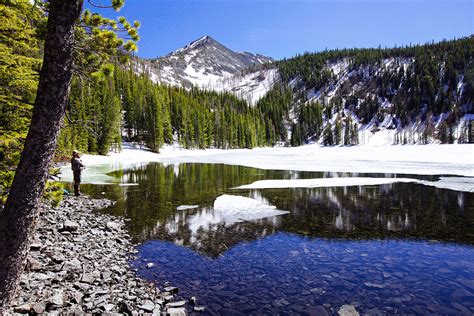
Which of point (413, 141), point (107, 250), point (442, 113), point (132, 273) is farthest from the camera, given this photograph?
point (442, 113)

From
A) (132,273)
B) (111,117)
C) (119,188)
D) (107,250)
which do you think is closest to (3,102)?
(107,250)

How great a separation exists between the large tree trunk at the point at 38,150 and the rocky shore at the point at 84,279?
1611mm

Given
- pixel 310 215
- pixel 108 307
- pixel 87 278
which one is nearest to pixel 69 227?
pixel 87 278

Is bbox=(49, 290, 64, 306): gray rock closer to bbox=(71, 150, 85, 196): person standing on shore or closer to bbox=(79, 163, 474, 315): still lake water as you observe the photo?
bbox=(79, 163, 474, 315): still lake water

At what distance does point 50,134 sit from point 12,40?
22.6ft

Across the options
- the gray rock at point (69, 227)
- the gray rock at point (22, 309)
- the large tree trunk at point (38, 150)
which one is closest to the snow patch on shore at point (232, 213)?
the gray rock at point (69, 227)

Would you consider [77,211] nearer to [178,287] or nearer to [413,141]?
[178,287]

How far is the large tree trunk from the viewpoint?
14.7 feet

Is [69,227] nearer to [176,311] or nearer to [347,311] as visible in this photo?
[176,311]

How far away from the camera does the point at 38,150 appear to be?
4547mm

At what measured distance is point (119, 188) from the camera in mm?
24844

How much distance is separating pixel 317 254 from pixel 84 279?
7064mm

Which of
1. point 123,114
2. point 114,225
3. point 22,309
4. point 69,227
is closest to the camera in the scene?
point 22,309

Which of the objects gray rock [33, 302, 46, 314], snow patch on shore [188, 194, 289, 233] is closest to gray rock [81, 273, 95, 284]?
gray rock [33, 302, 46, 314]
